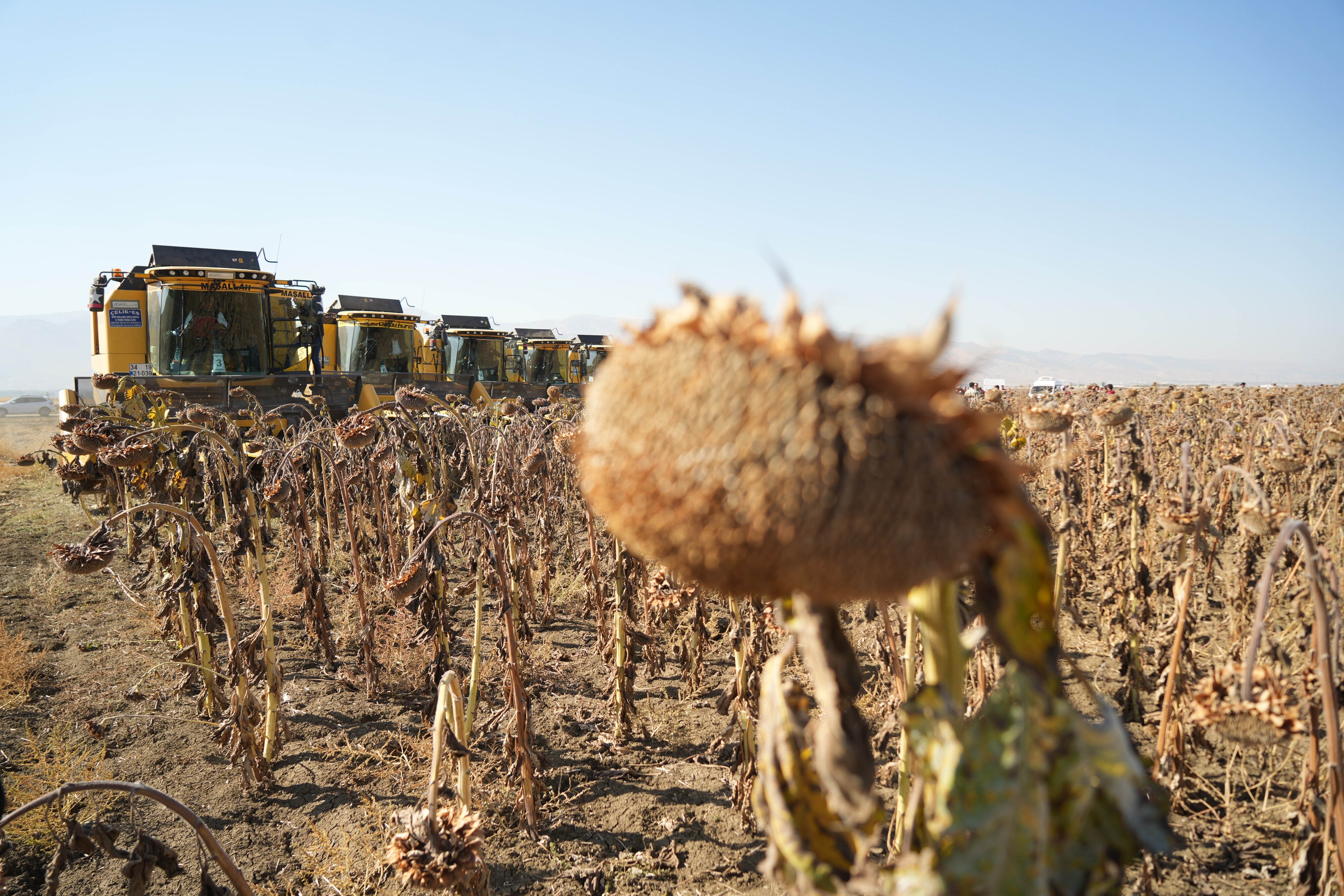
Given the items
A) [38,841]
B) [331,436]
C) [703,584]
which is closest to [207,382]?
[331,436]

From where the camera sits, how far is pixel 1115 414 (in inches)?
188

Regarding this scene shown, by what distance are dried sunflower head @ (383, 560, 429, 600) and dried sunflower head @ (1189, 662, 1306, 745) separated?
267 centimetres

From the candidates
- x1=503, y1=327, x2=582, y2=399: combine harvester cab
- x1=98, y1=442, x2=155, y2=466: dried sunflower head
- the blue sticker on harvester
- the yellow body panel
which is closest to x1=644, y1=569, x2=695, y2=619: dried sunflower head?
x1=98, y1=442, x2=155, y2=466: dried sunflower head

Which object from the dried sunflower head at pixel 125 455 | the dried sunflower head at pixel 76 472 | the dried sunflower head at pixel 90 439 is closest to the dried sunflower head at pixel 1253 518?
the dried sunflower head at pixel 125 455

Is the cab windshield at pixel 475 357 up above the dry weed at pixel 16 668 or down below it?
above

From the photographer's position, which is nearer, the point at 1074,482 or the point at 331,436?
the point at 1074,482

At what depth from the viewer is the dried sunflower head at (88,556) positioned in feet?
10.6

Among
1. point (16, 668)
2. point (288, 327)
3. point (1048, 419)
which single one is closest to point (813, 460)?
point (1048, 419)

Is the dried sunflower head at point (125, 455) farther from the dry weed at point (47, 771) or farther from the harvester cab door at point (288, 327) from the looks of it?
the harvester cab door at point (288, 327)

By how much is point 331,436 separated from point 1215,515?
26.8 feet

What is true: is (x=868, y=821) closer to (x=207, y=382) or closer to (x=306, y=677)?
(x=306, y=677)

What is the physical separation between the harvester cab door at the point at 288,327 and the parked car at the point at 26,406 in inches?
1991

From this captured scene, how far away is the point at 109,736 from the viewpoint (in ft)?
15.0

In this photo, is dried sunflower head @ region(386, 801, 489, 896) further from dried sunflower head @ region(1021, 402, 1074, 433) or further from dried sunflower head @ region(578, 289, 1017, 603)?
dried sunflower head @ region(1021, 402, 1074, 433)
